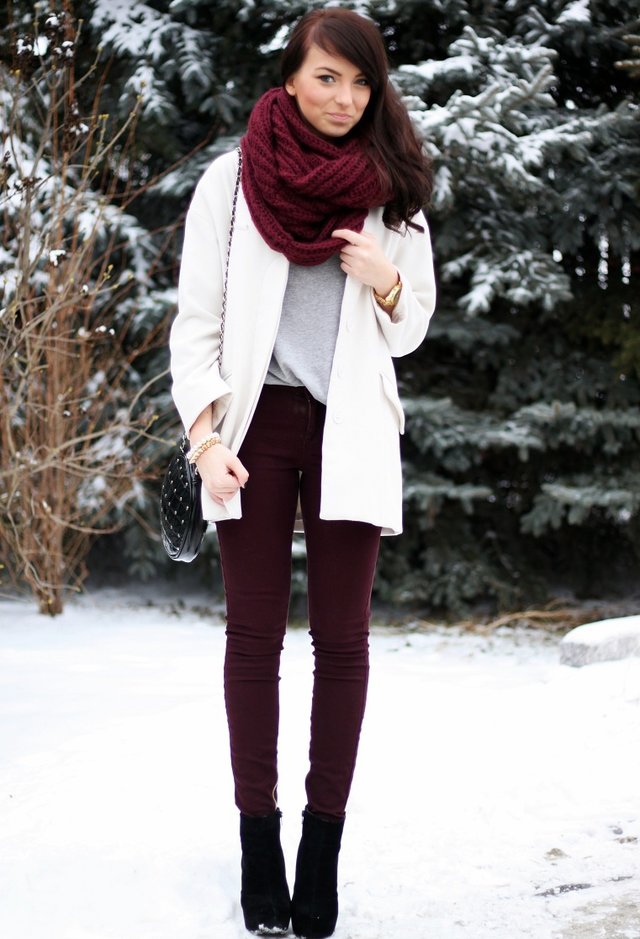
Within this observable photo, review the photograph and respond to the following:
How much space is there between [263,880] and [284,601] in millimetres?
533

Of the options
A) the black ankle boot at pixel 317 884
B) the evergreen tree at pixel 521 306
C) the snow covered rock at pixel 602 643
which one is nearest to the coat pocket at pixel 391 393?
the black ankle boot at pixel 317 884

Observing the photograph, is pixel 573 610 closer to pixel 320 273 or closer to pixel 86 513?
pixel 86 513

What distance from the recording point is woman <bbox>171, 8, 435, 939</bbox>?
5.90ft

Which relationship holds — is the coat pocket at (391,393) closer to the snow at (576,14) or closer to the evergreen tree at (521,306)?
the evergreen tree at (521,306)

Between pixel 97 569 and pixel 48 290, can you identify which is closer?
pixel 48 290

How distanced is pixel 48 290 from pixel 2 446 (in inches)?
36.9

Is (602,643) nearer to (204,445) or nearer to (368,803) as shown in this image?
(368,803)

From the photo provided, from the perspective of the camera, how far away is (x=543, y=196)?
4.83 m

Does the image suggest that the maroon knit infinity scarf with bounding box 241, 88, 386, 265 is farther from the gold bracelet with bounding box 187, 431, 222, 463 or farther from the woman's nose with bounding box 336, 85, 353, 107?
the gold bracelet with bounding box 187, 431, 222, 463

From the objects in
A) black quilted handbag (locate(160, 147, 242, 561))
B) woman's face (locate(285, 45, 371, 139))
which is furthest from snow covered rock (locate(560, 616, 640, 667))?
woman's face (locate(285, 45, 371, 139))

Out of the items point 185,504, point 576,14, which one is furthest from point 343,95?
point 576,14

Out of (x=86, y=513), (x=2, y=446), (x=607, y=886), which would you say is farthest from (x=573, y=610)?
(x=607, y=886)

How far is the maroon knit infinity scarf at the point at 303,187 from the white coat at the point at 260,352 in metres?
0.04

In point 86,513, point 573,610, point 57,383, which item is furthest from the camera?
point 573,610
